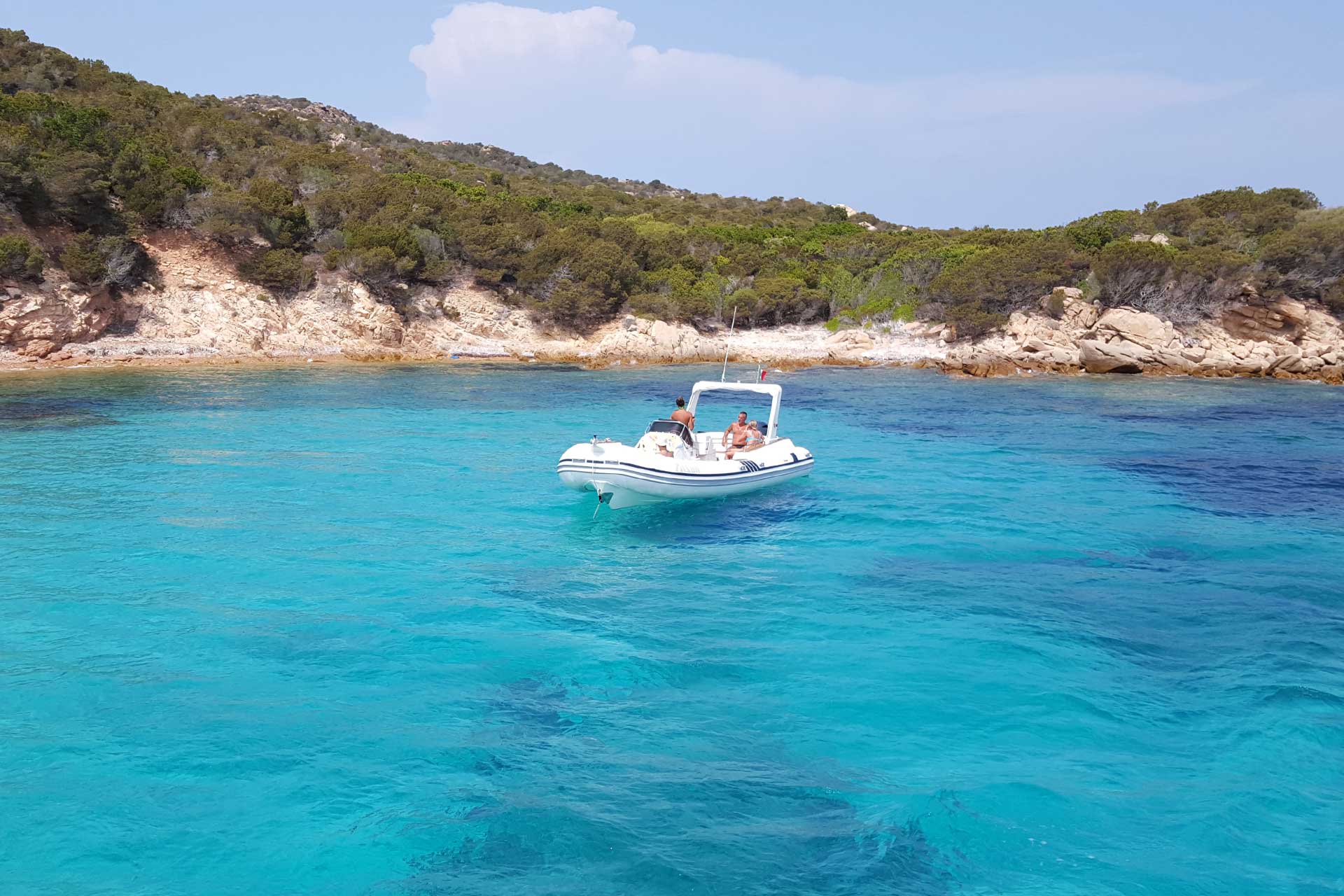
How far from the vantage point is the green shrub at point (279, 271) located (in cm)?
3566

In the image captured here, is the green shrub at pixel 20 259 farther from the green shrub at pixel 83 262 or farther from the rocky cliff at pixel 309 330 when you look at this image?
the green shrub at pixel 83 262

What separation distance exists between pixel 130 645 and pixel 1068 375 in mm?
34629

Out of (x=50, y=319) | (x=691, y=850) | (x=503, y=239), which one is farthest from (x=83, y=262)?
(x=691, y=850)

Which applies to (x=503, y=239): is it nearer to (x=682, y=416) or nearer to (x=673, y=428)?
(x=682, y=416)

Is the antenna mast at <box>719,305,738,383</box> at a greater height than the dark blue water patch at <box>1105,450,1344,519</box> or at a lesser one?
greater

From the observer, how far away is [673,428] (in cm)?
1413

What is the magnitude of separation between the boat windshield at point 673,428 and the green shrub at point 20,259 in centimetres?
2600

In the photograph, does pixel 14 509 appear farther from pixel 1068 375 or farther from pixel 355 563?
pixel 1068 375

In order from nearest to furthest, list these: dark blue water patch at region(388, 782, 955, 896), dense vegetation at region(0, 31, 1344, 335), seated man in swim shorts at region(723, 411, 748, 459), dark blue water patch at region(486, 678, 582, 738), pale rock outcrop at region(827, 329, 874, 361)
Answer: dark blue water patch at region(388, 782, 955, 896)
dark blue water patch at region(486, 678, 582, 738)
seated man in swim shorts at region(723, 411, 748, 459)
dense vegetation at region(0, 31, 1344, 335)
pale rock outcrop at region(827, 329, 874, 361)

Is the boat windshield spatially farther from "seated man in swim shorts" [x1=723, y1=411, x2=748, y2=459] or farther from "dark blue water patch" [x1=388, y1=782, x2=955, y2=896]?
"dark blue water patch" [x1=388, y1=782, x2=955, y2=896]

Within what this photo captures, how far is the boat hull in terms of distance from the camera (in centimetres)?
1309

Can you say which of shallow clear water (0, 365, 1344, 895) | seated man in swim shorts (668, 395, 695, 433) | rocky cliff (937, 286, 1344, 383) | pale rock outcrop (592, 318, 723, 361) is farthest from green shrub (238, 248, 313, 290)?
seated man in swim shorts (668, 395, 695, 433)

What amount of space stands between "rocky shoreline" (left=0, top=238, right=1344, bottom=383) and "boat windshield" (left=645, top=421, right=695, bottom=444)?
23381 mm

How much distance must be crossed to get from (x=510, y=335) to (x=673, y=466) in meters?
28.1
